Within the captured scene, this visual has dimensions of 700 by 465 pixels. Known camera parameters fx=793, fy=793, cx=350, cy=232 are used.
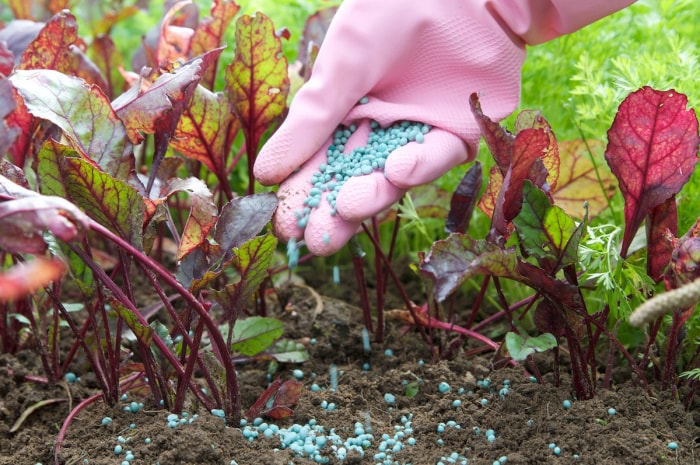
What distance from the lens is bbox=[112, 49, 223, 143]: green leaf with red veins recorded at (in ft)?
4.16

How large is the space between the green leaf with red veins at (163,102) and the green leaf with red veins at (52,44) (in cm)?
25

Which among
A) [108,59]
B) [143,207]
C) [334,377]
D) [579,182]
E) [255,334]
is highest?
[108,59]

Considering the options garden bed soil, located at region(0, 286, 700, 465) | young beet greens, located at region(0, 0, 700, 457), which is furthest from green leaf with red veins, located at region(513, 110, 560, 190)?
garden bed soil, located at region(0, 286, 700, 465)

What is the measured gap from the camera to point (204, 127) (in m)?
1.48

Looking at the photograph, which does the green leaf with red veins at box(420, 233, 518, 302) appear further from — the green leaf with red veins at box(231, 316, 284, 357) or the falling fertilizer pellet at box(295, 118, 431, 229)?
the green leaf with red veins at box(231, 316, 284, 357)

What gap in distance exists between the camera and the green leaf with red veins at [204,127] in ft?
4.77

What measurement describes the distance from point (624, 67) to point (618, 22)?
2.06 ft

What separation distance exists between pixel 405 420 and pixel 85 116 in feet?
2.44

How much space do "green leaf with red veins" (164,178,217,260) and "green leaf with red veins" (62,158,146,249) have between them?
0.22 feet

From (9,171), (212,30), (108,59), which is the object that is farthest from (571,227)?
(108,59)

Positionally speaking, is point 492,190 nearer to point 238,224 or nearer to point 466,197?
point 466,197

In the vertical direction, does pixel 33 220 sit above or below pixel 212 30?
below

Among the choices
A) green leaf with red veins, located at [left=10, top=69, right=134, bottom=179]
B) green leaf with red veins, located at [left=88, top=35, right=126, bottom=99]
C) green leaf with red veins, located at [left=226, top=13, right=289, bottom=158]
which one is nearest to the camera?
green leaf with red veins, located at [left=10, top=69, right=134, bottom=179]

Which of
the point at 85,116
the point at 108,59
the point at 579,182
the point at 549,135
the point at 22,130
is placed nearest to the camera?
the point at 85,116
